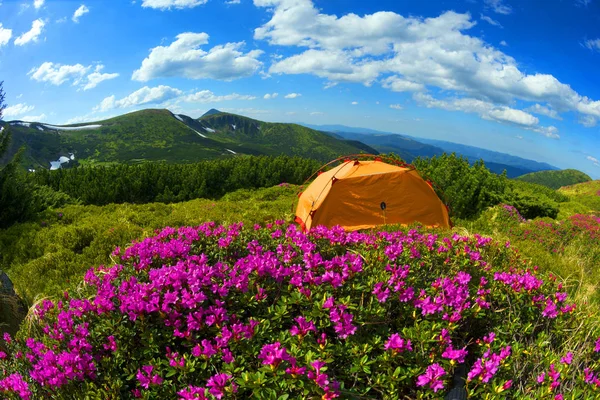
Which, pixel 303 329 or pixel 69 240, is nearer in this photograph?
pixel 303 329

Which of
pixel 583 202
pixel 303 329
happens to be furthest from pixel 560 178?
pixel 303 329

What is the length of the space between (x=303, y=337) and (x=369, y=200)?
32.5 ft

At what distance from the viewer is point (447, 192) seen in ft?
51.5

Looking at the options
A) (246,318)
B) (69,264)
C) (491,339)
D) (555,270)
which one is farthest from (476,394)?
(69,264)

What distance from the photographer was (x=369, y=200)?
40.1ft

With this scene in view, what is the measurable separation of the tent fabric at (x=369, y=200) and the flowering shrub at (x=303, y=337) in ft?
26.5

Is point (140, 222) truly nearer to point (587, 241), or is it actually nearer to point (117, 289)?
point (117, 289)

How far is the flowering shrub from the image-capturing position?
98.1 inches

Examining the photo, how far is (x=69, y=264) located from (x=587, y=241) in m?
15.4

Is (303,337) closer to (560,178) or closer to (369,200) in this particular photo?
(369,200)

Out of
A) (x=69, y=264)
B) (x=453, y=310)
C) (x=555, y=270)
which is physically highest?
(x=453, y=310)

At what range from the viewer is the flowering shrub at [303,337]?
8.18 ft

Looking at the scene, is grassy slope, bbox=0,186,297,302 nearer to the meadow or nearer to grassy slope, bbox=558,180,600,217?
the meadow

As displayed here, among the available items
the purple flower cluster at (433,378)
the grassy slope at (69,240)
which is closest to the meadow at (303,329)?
the purple flower cluster at (433,378)
